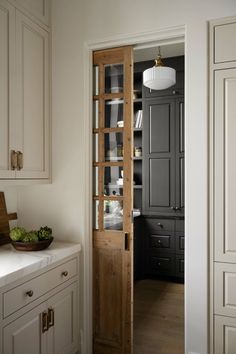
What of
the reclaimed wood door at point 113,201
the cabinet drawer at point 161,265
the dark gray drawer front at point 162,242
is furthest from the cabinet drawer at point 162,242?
the reclaimed wood door at point 113,201

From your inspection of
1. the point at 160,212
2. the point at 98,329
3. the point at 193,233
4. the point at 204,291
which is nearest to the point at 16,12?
the point at 193,233

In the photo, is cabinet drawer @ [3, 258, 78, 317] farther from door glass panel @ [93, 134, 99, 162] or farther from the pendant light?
the pendant light

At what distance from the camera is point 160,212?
4.04 metres

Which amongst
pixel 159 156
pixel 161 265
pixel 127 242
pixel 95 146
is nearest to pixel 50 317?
pixel 127 242

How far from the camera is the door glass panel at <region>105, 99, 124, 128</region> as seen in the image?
229 centimetres

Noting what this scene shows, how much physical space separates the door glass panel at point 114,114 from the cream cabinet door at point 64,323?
3.91 feet

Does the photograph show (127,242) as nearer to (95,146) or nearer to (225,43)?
(95,146)

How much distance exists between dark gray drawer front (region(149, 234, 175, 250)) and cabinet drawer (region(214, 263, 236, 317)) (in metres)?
2.10

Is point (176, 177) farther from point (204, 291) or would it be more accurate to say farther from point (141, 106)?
point (204, 291)

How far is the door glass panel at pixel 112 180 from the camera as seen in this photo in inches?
90.3

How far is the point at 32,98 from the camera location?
7.15ft

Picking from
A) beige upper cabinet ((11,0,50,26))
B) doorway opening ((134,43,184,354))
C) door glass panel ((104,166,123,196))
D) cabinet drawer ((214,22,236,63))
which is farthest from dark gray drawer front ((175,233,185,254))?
beige upper cabinet ((11,0,50,26))

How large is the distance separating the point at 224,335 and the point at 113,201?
3.66 feet

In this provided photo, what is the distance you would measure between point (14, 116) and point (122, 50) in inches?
35.7
